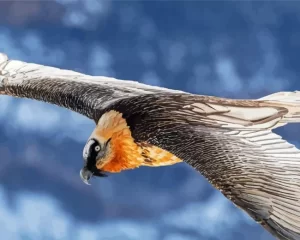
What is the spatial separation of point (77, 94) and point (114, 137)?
894 mm

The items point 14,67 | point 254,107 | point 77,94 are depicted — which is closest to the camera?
point 254,107

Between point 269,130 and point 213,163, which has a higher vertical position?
point 269,130

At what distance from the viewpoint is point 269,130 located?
4.53 metres

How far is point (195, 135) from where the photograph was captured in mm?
4348

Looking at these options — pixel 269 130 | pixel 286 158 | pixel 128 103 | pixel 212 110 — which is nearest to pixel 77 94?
pixel 128 103

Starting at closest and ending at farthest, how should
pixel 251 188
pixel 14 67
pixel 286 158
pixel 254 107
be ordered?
pixel 251 188
pixel 286 158
pixel 254 107
pixel 14 67

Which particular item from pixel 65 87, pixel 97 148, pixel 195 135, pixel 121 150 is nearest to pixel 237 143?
pixel 195 135

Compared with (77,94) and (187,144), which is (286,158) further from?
(77,94)

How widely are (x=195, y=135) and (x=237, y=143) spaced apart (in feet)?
0.83

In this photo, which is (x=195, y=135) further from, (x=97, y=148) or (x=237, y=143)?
(x=97, y=148)

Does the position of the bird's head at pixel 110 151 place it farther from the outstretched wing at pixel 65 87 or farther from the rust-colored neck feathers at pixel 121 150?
the outstretched wing at pixel 65 87

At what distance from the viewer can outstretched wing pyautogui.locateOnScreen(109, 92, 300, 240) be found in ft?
12.2

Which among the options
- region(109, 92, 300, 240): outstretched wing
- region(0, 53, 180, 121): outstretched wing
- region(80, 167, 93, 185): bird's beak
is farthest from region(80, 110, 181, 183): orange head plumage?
region(0, 53, 180, 121): outstretched wing

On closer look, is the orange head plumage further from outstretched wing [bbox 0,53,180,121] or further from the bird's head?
outstretched wing [bbox 0,53,180,121]
